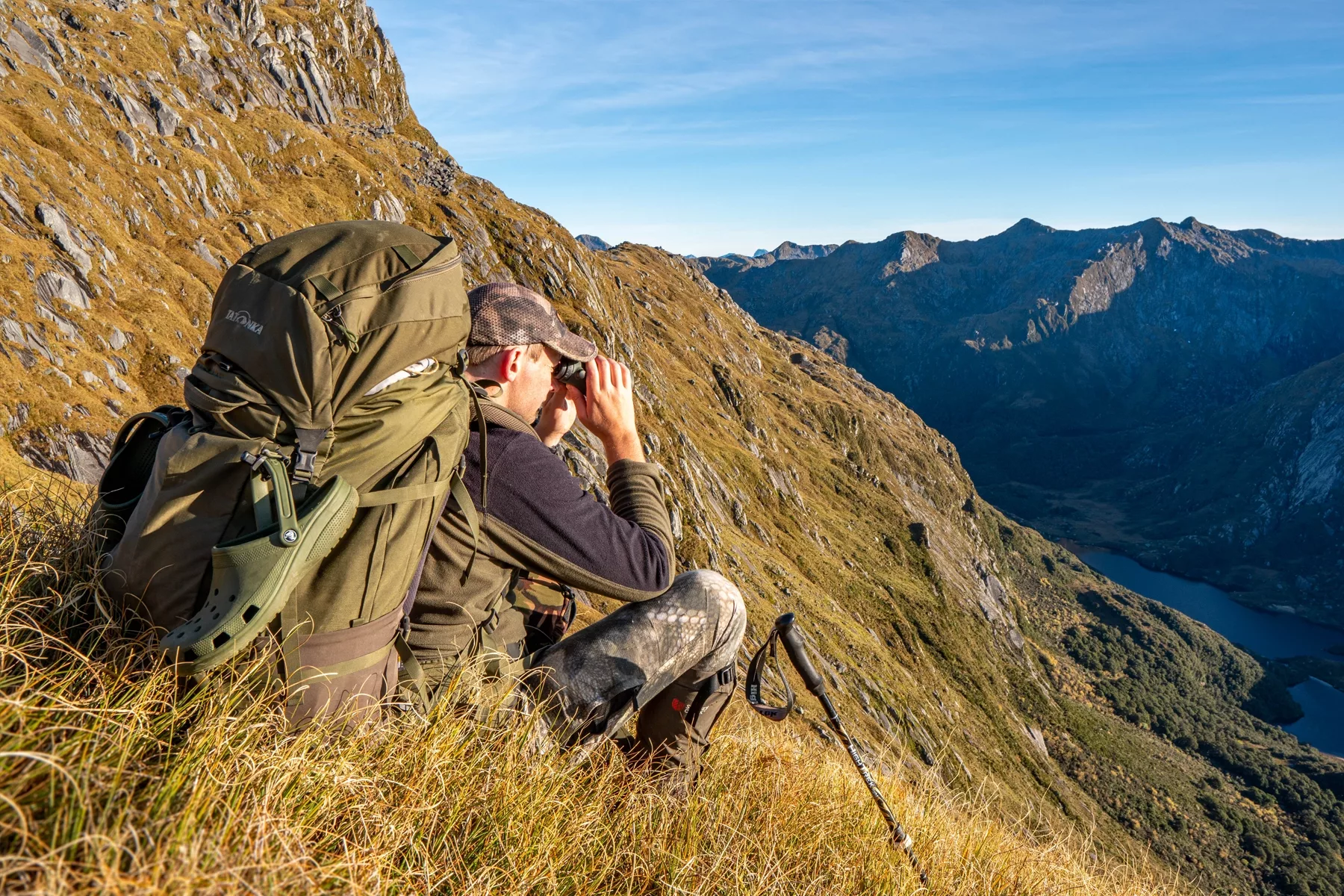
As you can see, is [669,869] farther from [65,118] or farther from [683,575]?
[65,118]

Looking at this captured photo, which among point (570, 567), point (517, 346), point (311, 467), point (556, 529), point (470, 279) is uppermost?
point (517, 346)

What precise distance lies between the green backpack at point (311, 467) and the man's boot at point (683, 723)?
198 cm

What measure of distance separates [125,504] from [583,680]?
2.58 metres

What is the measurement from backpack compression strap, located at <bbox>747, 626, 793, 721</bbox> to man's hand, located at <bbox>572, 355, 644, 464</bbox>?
1.57 meters

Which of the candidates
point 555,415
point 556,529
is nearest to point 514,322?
point 555,415

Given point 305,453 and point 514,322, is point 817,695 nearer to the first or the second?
point 514,322

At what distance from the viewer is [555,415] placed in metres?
4.62

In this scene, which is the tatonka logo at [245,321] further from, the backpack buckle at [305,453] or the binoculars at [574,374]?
the binoculars at [574,374]

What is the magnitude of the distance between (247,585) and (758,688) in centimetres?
364

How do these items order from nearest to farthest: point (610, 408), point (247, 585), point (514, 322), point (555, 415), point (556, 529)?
1. point (247, 585)
2. point (556, 529)
3. point (514, 322)
4. point (610, 408)
5. point (555, 415)

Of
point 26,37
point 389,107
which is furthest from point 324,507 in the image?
point 389,107

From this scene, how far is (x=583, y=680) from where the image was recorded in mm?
4438

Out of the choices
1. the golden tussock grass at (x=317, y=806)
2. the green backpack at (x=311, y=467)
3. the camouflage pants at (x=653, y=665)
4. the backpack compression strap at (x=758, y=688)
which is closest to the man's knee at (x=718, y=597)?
the camouflage pants at (x=653, y=665)

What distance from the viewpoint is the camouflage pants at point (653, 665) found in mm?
4422
